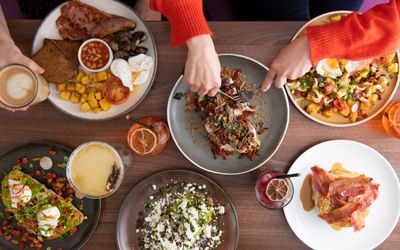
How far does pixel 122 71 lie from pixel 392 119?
1.11m

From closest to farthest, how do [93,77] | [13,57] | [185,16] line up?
[185,16]
[13,57]
[93,77]

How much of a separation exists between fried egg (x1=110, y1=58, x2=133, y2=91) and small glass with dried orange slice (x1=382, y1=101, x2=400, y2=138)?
3.48ft

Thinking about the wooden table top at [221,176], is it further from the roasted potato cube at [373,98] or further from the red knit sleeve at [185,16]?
the red knit sleeve at [185,16]

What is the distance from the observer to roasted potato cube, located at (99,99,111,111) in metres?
1.54

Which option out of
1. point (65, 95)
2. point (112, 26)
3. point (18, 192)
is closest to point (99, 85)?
point (65, 95)

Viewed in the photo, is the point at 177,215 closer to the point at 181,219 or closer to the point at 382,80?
the point at 181,219

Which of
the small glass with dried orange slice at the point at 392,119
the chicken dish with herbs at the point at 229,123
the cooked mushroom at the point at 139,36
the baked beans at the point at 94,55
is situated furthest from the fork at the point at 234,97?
the small glass with dried orange slice at the point at 392,119

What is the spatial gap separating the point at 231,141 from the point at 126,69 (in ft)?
1.70

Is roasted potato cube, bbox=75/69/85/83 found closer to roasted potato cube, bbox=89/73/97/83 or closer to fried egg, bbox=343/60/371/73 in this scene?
roasted potato cube, bbox=89/73/97/83

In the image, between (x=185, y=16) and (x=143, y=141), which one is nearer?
(x=185, y=16)

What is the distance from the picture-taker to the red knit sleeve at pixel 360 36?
1.35 m

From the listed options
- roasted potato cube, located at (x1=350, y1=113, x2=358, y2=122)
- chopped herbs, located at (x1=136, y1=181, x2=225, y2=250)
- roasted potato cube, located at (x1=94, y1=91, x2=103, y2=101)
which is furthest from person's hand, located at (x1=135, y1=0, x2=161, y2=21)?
roasted potato cube, located at (x1=350, y1=113, x2=358, y2=122)

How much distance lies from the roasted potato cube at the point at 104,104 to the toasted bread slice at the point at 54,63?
0.16 metres

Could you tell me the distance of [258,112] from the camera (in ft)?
5.25
